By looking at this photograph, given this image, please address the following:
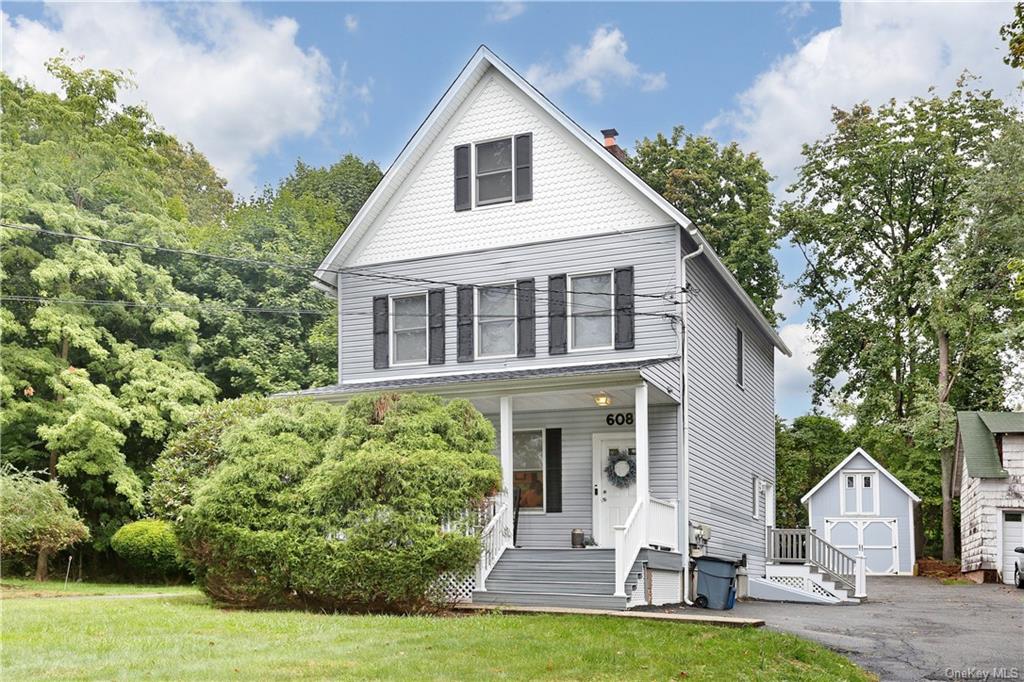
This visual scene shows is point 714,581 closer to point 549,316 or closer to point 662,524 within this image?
point 662,524

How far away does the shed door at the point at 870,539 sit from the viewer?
37.9 m

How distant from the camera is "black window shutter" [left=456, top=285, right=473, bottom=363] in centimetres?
2006

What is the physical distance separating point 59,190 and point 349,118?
45.4 feet

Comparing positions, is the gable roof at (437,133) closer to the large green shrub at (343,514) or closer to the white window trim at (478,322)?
the white window trim at (478,322)

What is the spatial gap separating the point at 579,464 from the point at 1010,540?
56.5 ft

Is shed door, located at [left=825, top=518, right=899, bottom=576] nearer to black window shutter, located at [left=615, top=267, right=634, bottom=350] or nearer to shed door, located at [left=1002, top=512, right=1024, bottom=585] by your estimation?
shed door, located at [left=1002, top=512, right=1024, bottom=585]

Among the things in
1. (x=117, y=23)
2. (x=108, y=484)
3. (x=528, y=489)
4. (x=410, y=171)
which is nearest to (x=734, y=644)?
(x=528, y=489)

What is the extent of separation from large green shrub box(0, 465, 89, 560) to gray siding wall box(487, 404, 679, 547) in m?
9.08

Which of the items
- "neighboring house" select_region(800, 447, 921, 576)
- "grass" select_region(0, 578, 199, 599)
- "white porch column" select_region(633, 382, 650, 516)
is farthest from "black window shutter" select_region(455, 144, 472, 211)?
"neighboring house" select_region(800, 447, 921, 576)

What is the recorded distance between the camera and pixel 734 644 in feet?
36.1

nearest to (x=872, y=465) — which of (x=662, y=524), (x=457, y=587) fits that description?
(x=662, y=524)

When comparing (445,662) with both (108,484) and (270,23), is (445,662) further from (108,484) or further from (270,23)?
(270,23)

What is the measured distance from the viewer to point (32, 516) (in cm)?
2055

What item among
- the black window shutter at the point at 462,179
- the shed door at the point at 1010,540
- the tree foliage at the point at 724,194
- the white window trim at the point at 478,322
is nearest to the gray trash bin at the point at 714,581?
the white window trim at the point at 478,322
